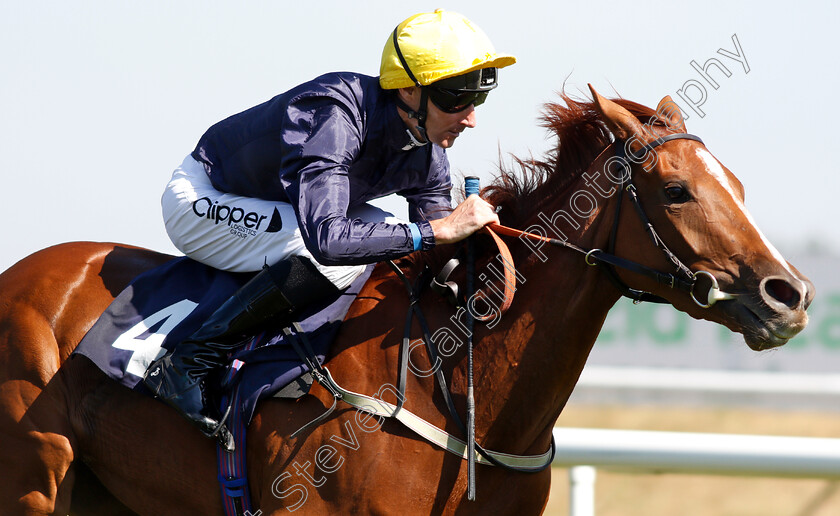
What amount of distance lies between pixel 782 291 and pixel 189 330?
2064mm

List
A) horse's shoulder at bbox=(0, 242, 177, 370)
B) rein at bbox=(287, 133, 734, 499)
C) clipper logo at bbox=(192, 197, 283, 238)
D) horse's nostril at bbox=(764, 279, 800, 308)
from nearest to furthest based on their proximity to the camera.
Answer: horse's nostril at bbox=(764, 279, 800, 308), rein at bbox=(287, 133, 734, 499), clipper logo at bbox=(192, 197, 283, 238), horse's shoulder at bbox=(0, 242, 177, 370)

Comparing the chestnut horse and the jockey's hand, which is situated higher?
the jockey's hand

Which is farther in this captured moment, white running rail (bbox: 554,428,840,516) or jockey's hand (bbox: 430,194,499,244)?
white running rail (bbox: 554,428,840,516)

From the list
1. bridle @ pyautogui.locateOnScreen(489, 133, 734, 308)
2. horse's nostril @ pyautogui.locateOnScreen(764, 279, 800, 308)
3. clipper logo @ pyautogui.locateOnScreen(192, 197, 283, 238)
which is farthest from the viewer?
clipper logo @ pyautogui.locateOnScreen(192, 197, 283, 238)

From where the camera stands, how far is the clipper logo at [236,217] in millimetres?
3309

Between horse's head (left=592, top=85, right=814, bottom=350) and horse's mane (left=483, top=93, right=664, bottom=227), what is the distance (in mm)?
151

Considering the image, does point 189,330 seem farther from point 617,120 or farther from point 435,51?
point 617,120

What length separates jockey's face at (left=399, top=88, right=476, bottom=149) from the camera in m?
3.19

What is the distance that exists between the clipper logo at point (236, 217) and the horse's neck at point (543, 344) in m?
0.90

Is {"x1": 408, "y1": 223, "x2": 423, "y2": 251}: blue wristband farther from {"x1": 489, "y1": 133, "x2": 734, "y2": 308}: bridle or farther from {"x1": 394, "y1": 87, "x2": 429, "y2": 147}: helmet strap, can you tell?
{"x1": 394, "y1": 87, "x2": 429, "y2": 147}: helmet strap

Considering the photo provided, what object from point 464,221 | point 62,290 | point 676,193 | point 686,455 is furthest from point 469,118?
point 686,455

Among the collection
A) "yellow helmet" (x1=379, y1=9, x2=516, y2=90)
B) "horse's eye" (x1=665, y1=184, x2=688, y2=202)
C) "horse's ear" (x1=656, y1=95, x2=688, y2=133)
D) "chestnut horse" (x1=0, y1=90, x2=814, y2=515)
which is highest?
"yellow helmet" (x1=379, y1=9, x2=516, y2=90)

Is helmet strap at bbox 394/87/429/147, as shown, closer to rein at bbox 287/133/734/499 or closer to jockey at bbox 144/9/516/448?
jockey at bbox 144/9/516/448

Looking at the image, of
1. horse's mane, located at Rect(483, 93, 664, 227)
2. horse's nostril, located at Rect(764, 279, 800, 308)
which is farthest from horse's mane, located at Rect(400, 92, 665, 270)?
horse's nostril, located at Rect(764, 279, 800, 308)
